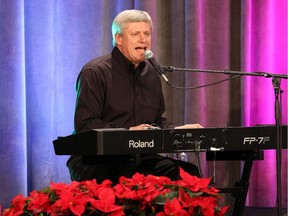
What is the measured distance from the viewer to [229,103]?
4.39m

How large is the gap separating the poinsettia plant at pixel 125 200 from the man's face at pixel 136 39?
1865 mm

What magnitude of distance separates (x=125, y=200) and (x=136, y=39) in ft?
6.52

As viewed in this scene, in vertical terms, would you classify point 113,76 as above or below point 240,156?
above

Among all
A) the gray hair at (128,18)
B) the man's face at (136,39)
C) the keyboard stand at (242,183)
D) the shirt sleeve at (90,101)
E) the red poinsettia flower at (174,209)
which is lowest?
the keyboard stand at (242,183)

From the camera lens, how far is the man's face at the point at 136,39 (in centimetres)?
345

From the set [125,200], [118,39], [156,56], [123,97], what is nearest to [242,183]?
[123,97]

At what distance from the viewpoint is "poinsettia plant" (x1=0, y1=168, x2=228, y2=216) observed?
1.51 m

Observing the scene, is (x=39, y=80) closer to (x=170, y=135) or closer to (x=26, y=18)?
(x=26, y=18)

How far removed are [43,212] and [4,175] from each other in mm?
2390

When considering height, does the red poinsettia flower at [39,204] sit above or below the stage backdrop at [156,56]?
below

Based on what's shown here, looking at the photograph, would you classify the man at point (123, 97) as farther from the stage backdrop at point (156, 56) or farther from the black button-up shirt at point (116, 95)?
the stage backdrop at point (156, 56)

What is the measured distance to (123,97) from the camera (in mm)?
3414

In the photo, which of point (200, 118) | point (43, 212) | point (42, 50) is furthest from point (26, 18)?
point (43, 212)

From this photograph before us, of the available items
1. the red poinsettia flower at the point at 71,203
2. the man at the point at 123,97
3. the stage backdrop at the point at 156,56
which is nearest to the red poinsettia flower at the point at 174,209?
the red poinsettia flower at the point at 71,203
